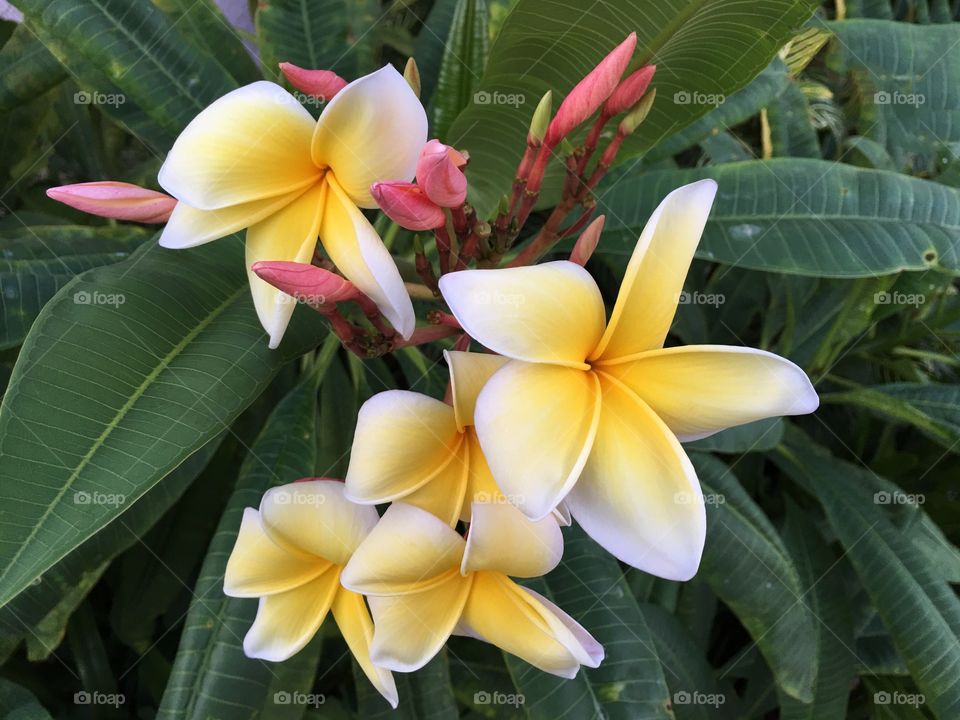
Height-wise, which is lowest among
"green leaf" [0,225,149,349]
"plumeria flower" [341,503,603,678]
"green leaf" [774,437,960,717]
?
"green leaf" [774,437,960,717]

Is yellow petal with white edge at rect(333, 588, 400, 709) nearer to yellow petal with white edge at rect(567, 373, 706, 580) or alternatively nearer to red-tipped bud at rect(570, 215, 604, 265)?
yellow petal with white edge at rect(567, 373, 706, 580)

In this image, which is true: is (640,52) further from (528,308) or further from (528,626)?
(528,626)

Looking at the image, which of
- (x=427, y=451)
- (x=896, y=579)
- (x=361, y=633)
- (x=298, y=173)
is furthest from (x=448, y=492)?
(x=896, y=579)

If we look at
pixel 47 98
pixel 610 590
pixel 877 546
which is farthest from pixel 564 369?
pixel 47 98

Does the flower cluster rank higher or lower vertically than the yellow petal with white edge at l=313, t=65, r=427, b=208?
lower

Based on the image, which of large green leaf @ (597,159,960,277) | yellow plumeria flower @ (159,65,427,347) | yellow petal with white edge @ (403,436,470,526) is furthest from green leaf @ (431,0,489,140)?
yellow petal with white edge @ (403,436,470,526)

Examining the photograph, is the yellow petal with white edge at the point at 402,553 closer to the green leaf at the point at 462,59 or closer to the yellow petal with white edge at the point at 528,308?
the yellow petal with white edge at the point at 528,308

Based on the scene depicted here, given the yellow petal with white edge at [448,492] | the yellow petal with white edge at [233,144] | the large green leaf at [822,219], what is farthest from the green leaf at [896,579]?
the yellow petal with white edge at [233,144]
